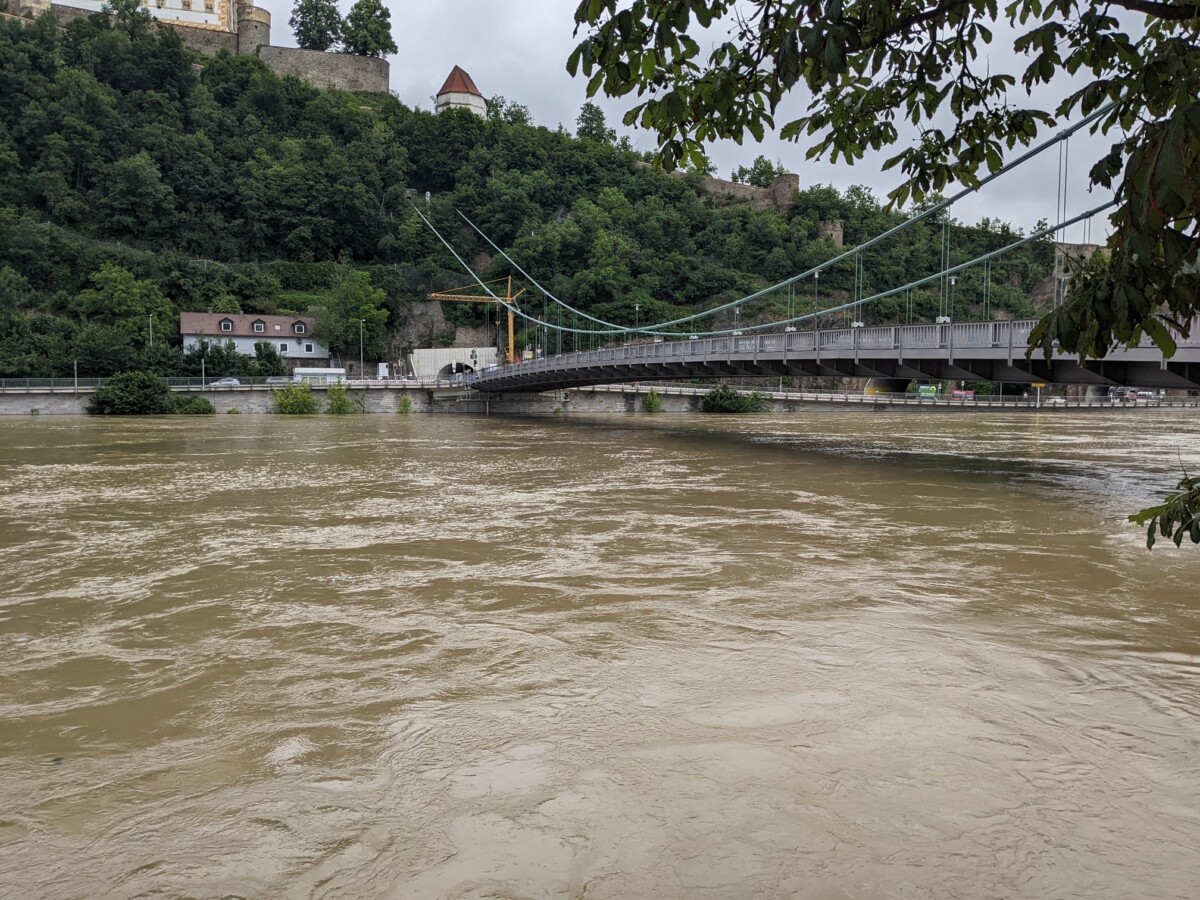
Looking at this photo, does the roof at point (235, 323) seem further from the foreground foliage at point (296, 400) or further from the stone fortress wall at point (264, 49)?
the stone fortress wall at point (264, 49)

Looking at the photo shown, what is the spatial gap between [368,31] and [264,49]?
1287 cm

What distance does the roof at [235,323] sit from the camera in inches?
2375

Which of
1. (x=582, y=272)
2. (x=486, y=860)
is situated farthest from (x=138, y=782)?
(x=582, y=272)

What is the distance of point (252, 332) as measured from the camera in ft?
205

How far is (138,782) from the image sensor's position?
343 centimetres

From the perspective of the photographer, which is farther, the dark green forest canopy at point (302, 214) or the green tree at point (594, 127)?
the green tree at point (594, 127)

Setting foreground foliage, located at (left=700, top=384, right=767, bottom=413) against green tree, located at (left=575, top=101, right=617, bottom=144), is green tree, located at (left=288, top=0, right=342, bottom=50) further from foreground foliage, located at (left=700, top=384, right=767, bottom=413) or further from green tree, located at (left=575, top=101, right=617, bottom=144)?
foreground foliage, located at (left=700, top=384, right=767, bottom=413)

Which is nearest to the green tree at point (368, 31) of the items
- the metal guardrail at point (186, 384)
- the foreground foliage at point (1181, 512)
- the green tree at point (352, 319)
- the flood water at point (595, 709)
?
the green tree at point (352, 319)

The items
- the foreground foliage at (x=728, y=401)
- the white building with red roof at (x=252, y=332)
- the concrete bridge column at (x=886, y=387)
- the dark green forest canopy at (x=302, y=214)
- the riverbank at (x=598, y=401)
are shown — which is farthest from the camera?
the dark green forest canopy at (x=302, y=214)

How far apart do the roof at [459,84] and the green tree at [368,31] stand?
7.47 metres

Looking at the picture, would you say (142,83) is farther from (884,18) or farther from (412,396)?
(884,18)

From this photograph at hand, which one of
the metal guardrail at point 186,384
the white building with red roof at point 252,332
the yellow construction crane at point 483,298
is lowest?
the metal guardrail at point 186,384

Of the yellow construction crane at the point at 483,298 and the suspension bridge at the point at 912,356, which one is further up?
the yellow construction crane at the point at 483,298

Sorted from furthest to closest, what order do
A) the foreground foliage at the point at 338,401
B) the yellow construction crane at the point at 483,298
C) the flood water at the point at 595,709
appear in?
the yellow construction crane at the point at 483,298, the foreground foliage at the point at 338,401, the flood water at the point at 595,709
